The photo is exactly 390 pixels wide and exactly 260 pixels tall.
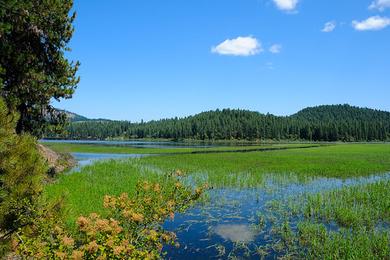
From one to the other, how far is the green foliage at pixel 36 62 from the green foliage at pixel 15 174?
1104cm

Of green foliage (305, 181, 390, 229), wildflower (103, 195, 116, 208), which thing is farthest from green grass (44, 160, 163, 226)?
green foliage (305, 181, 390, 229)

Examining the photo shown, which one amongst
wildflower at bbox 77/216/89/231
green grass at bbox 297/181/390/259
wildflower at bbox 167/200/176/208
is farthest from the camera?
green grass at bbox 297/181/390/259

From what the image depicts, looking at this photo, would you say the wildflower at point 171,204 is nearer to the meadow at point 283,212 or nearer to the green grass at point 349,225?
the meadow at point 283,212

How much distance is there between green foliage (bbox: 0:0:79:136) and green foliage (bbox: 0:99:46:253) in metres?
11.0

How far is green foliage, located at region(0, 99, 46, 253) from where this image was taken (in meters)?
7.61

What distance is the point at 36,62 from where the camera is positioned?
22484mm

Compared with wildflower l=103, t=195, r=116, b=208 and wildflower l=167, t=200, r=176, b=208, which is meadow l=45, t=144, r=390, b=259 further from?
wildflower l=103, t=195, r=116, b=208

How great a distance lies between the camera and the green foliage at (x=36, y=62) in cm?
1944

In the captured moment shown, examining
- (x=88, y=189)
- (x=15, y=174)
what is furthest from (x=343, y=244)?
(x=88, y=189)

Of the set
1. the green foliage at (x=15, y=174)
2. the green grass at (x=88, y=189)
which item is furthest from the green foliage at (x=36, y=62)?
the green foliage at (x=15, y=174)

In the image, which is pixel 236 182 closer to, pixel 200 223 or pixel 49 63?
pixel 200 223

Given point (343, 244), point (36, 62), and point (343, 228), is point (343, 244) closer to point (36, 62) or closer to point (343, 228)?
point (343, 228)

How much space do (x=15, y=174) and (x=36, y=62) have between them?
661 inches

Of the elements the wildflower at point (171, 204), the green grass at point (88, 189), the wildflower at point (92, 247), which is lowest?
the green grass at point (88, 189)
